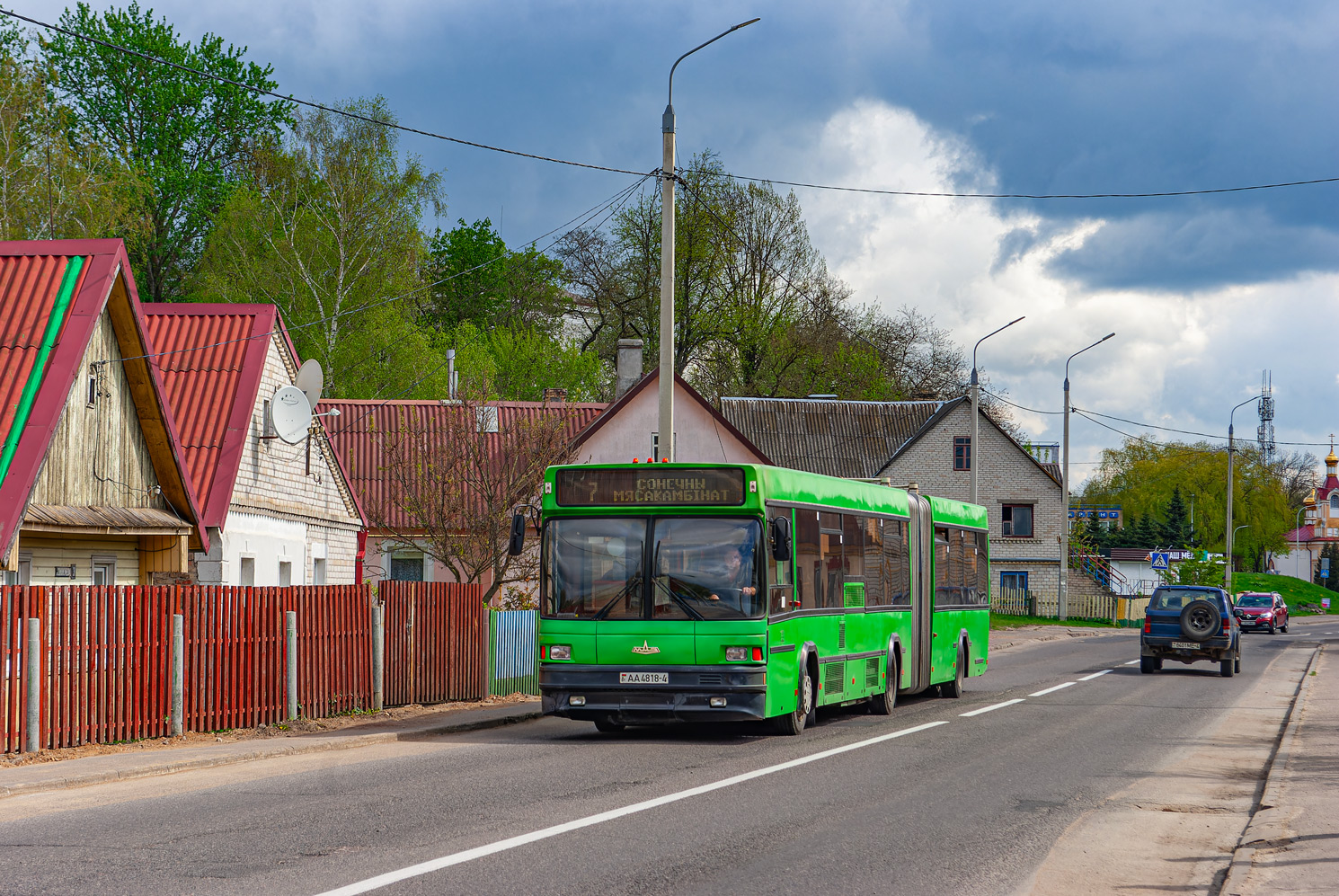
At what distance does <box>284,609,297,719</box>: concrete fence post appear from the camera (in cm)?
1736

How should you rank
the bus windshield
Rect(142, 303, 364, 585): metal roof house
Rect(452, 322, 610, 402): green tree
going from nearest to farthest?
1. the bus windshield
2. Rect(142, 303, 364, 585): metal roof house
3. Rect(452, 322, 610, 402): green tree

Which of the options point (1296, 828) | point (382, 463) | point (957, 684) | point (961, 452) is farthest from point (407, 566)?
point (1296, 828)

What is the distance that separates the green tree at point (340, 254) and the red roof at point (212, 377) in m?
25.0

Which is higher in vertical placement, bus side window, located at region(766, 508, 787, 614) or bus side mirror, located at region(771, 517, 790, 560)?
bus side mirror, located at region(771, 517, 790, 560)

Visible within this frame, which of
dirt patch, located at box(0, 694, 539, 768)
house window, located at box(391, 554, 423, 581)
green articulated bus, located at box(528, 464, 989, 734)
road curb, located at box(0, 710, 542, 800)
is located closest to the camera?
road curb, located at box(0, 710, 542, 800)

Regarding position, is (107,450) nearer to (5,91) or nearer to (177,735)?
(177,735)

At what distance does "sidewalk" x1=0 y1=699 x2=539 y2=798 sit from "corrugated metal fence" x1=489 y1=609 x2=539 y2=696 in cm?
273

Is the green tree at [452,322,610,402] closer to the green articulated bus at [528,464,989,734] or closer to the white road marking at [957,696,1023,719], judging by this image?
the white road marking at [957,696,1023,719]

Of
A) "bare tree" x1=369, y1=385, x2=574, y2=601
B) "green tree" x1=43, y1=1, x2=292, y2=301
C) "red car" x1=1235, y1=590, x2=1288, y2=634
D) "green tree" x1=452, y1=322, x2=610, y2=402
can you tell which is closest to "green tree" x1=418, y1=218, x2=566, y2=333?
"green tree" x1=452, y1=322, x2=610, y2=402

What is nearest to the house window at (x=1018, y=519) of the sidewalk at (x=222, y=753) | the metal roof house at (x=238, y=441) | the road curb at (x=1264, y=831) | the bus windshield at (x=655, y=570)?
the metal roof house at (x=238, y=441)

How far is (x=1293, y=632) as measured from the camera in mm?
65812

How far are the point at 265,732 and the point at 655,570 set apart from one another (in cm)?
477

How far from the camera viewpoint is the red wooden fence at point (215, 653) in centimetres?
1418

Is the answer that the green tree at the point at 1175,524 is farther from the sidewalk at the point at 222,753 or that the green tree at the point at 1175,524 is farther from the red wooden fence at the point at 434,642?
the sidewalk at the point at 222,753
